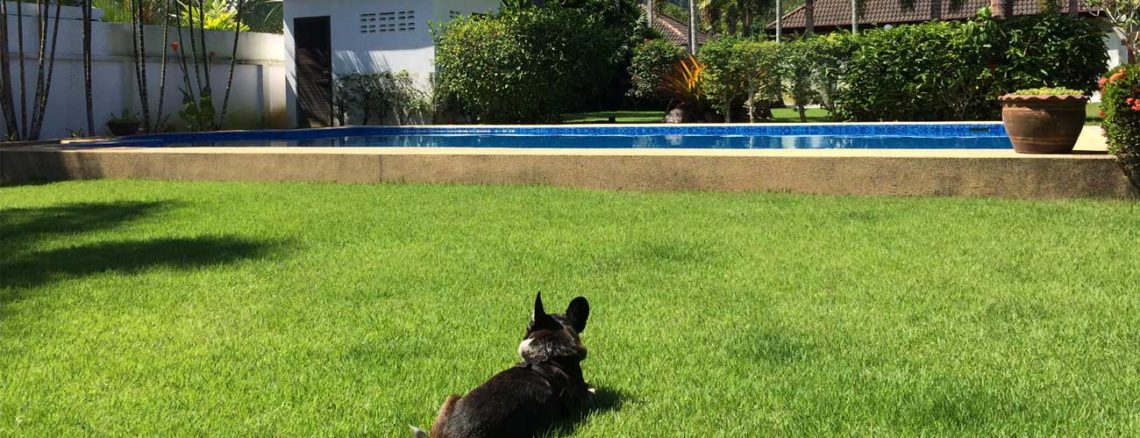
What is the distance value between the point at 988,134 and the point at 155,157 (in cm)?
1108

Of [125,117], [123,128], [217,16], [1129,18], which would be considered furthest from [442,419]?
[217,16]

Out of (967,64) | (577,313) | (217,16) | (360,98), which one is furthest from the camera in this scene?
(217,16)

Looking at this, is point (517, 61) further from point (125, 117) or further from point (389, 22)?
point (125, 117)

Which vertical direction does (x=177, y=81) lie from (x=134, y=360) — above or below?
above

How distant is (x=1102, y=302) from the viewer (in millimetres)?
4656

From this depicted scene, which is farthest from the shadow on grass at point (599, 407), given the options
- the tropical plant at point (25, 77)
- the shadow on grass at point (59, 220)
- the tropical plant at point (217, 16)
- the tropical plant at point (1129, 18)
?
the tropical plant at point (217, 16)

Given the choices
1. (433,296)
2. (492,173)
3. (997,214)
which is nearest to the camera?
(433,296)

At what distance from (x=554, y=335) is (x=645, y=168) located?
249 inches

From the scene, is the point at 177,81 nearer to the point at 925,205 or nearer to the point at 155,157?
the point at 155,157

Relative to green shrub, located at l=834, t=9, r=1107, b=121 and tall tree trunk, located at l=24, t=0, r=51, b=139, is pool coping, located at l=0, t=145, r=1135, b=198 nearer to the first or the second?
tall tree trunk, located at l=24, t=0, r=51, b=139

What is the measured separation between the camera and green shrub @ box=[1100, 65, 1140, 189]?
7801mm

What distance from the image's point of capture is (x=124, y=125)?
18.9 m

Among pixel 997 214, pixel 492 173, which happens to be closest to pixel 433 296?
pixel 997 214

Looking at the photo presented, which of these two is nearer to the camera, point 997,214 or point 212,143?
point 997,214
